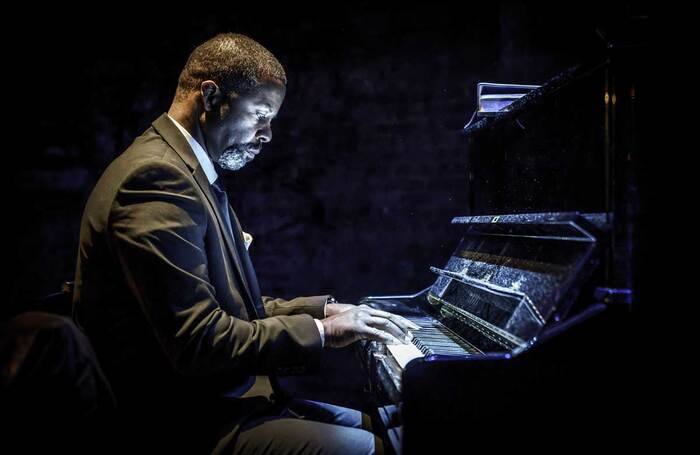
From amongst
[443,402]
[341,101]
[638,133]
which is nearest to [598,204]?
[638,133]

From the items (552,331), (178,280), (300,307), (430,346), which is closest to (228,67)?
(178,280)

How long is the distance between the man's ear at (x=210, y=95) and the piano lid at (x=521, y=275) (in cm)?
128

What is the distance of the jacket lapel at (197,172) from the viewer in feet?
5.49

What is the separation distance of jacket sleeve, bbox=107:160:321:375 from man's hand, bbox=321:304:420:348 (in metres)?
0.19

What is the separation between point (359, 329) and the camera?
167 centimetres

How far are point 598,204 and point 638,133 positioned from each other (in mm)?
302

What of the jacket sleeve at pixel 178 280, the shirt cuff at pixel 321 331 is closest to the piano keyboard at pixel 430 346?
the shirt cuff at pixel 321 331

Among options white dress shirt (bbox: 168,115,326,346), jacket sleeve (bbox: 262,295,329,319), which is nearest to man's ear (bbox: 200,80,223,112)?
white dress shirt (bbox: 168,115,326,346)

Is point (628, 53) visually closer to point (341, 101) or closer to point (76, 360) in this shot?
point (76, 360)

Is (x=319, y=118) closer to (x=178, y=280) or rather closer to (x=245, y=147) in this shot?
(x=245, y=147)

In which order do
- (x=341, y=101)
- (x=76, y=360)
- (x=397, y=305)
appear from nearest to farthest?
(x=76, y=360), (x=397, y=305), (x=341, y=101)

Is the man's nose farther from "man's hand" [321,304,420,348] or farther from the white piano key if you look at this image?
the white piano key

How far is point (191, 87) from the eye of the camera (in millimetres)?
1830

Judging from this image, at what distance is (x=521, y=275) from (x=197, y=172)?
1308mm
